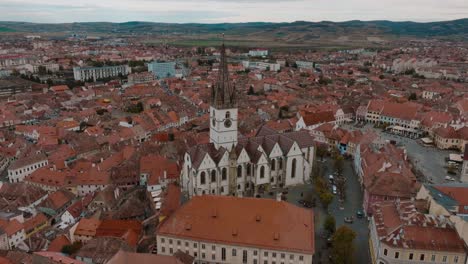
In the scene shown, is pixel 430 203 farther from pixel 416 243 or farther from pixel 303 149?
pixel 303 149

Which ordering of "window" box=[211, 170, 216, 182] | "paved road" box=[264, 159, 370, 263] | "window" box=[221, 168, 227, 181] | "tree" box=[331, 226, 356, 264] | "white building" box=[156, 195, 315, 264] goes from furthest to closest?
"window" box=[221, 168, 227, 181]
"window" box=[211, 170, 216, 182]
"paved road" box=[264, 159, 370, 263]
"tree" box=[331, 226, 356, 264]
"white building" box=[156, 195, 315, 264]

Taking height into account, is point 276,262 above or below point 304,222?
below

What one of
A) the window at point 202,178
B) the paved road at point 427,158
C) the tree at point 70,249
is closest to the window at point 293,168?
the window at point 202,178

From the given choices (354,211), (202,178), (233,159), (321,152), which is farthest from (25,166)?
(354,211)

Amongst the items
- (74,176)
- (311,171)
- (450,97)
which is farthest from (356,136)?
(450,97)

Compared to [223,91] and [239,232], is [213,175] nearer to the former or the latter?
[223,91]

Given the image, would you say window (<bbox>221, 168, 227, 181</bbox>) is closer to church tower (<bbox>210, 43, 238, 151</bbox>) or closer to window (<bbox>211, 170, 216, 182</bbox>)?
window (<bbox>211, 170, 216, 182</bbox>)

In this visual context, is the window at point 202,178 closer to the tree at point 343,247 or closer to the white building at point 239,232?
the white building at point 239,232

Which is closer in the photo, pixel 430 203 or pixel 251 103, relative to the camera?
pixel 430 203

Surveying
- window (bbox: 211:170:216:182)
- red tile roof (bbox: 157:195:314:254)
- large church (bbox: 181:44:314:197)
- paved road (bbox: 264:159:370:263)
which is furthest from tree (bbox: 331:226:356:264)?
window (bbox: 211:170:216:182)

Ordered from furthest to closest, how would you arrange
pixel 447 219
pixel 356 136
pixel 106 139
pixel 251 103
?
pixel 251 103 → pixel 106 139 → pixel 356 136 → pixel 447 219
